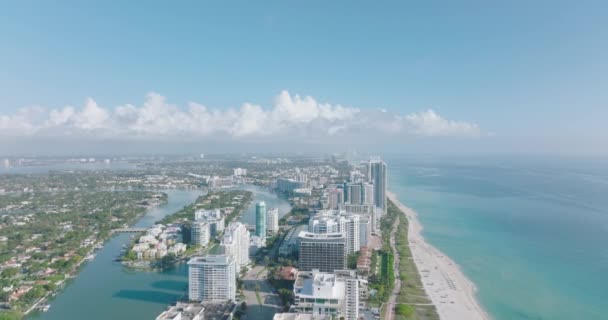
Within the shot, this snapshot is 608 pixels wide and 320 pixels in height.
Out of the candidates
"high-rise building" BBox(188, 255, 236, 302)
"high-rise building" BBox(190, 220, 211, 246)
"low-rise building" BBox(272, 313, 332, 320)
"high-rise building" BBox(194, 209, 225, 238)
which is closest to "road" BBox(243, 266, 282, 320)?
"high-rise building" BBox(188, 255, 236, 302)

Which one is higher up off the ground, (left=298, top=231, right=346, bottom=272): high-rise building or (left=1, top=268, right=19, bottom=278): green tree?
(left=298, top=231, right=346, bottom=272): high-rise building

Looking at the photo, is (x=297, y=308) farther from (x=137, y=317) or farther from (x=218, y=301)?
(x=137, y=317)

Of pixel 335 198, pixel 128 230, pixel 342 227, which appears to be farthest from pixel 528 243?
pixel 128 230

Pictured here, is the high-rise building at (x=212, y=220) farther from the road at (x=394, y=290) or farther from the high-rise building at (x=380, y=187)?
the high-rise building at (x=380, y=187)

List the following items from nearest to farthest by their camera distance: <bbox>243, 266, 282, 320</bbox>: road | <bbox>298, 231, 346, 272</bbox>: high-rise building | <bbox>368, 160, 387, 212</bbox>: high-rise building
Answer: <bbox>243, 266, 282, 320</bbox>: road → <bbox>298, 231, 346, 272</bbox>: high-rise building → <bbox>368, 160, 387, 212</bbox>: high-rise building

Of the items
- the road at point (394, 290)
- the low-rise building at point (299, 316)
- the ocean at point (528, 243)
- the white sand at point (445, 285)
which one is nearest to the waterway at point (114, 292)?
the low-rise building at point (299, 316)

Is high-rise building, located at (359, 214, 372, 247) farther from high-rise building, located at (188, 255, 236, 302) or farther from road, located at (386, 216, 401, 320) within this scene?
high-rise building, located at (188, 255, 236, 302)

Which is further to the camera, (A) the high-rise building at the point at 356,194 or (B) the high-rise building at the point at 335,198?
(B) the high-rise building at the point at 335,198

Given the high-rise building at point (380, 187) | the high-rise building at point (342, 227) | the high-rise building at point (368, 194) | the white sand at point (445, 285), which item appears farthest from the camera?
the high-rise building at point (380, 187)
